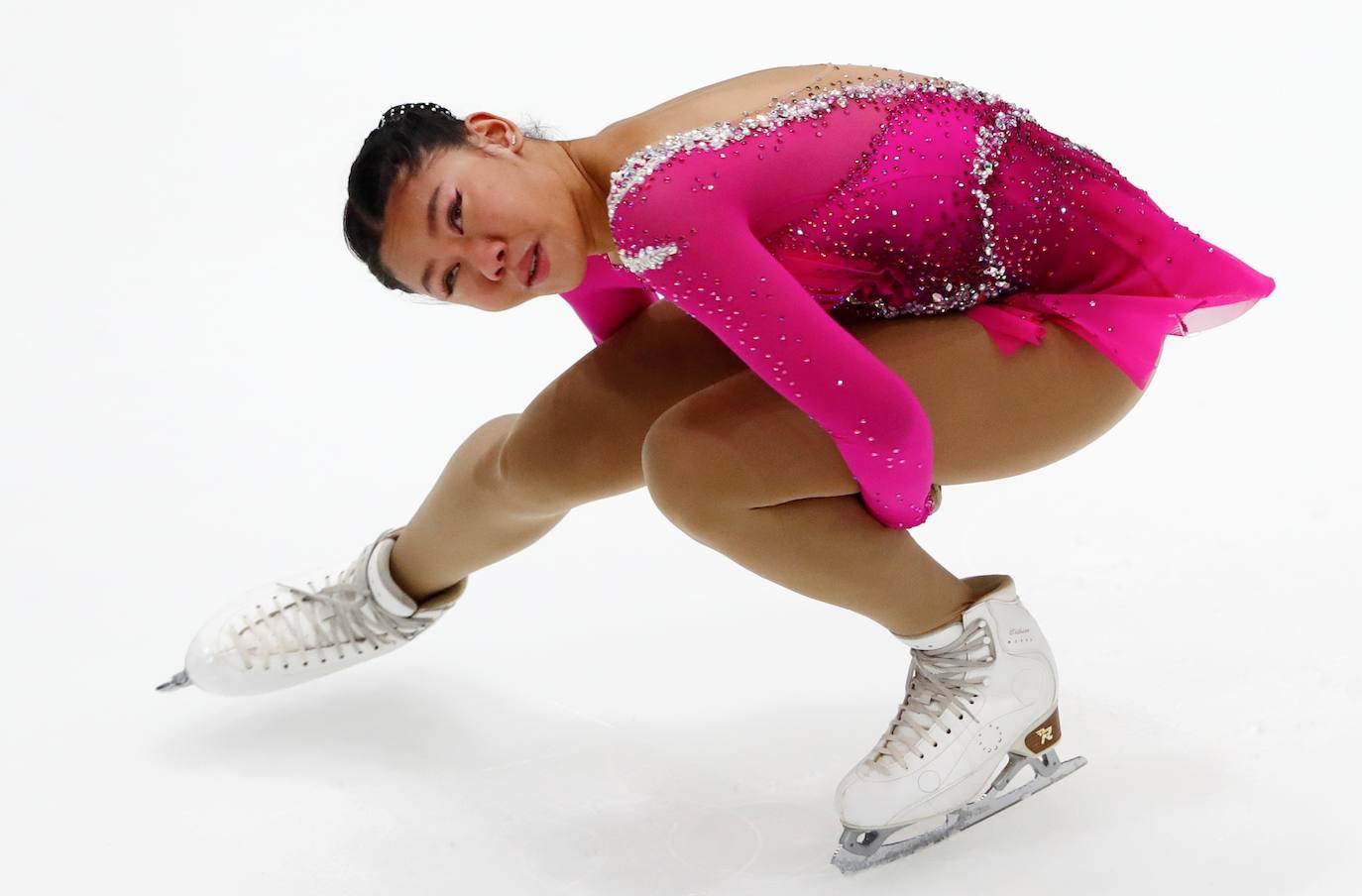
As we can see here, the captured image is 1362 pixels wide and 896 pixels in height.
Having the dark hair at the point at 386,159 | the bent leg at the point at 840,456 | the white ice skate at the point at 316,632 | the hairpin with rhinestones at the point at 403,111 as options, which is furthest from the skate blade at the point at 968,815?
the hairpin with rhinestones at the point at 403,111

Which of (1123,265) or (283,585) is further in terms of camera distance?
(283,585)

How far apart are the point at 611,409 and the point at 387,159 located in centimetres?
49

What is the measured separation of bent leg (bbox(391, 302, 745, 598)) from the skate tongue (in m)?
0.10

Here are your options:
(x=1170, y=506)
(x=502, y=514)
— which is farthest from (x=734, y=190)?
(x=1170, y=506)

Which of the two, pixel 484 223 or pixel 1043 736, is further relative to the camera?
pixel 1043 736

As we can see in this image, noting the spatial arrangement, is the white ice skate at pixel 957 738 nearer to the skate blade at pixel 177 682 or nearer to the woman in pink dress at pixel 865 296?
the woman in pink dress at pixel 865 296

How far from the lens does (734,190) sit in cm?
157

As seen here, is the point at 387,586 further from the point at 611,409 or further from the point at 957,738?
the point at 957,738

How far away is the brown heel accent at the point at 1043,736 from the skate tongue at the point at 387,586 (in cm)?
89

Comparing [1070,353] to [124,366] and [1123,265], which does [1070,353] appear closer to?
[1123,265]

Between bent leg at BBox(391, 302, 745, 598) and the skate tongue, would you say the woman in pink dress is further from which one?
the skate tongue

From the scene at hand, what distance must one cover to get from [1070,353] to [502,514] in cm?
79

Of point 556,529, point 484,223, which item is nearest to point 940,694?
point 484,223

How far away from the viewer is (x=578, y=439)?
197cm
